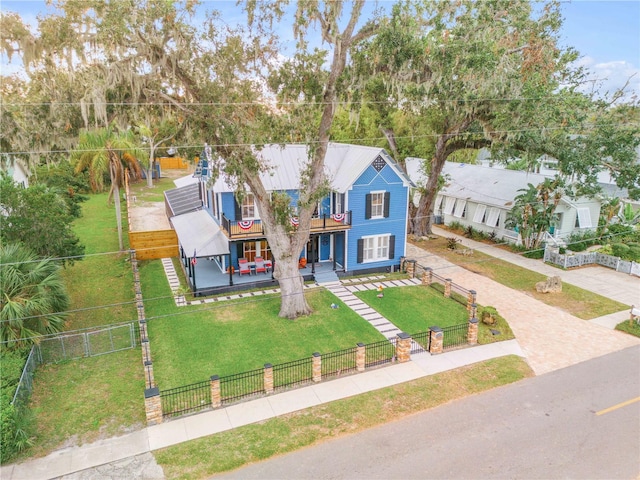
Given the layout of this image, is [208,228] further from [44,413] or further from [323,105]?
[44,413]

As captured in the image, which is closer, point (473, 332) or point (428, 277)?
point (473, 332)

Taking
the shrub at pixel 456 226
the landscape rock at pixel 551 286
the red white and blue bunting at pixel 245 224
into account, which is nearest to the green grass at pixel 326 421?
the landscape rock at pixel 551 286

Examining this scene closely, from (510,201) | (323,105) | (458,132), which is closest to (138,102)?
(323,105)

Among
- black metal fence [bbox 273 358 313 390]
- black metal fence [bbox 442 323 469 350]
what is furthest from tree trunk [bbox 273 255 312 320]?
black metal fence [bbox 442 323 469 350]

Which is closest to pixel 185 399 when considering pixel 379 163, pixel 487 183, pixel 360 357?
pixel 360 357

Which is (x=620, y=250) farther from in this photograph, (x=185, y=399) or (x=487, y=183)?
(x=185, y=399)

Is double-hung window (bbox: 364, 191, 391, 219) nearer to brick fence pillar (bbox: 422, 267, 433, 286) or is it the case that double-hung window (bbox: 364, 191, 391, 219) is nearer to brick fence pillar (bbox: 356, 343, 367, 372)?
brick fence pillar (bbox: 422, 267, 433, 286)
